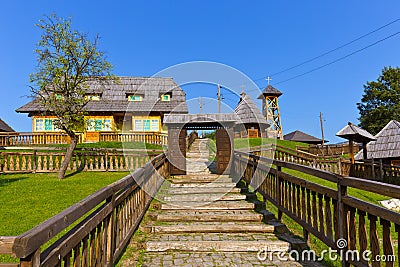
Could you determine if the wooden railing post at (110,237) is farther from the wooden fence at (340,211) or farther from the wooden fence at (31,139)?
the wooden fence at (31,139)

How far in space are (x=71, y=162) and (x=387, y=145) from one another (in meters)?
18.9

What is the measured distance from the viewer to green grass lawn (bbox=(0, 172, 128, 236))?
5.97m

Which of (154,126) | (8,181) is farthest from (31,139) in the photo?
(8,181)

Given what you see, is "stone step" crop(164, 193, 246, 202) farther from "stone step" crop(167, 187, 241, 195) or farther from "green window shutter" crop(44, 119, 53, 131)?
"green window shutter" crop(44, 119, 53, 131)

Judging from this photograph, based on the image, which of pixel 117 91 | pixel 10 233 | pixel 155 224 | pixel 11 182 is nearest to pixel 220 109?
pixel 155 224

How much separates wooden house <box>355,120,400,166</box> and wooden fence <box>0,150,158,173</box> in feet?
48.1

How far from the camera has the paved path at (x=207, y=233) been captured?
14.6 feet

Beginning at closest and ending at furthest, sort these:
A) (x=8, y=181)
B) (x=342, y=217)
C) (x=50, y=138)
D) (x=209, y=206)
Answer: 1. (x=342, y=217)
2. (x=209, y=206)
3. (x=8, y=181)
4. (x=50, y=138)

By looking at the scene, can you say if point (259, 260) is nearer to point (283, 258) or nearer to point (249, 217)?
point (283, 258)

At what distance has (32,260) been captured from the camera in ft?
5.62

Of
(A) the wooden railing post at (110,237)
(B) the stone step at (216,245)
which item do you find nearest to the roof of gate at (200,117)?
(B) the stone step at (216,245)

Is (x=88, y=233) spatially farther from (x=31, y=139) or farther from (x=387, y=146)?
(x=31, y=139)

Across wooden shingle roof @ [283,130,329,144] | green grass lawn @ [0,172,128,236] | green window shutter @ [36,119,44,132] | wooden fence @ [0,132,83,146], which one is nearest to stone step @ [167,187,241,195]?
green grass lawn @ [0,172,128,236]

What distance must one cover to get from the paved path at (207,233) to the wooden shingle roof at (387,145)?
14.3 metres
